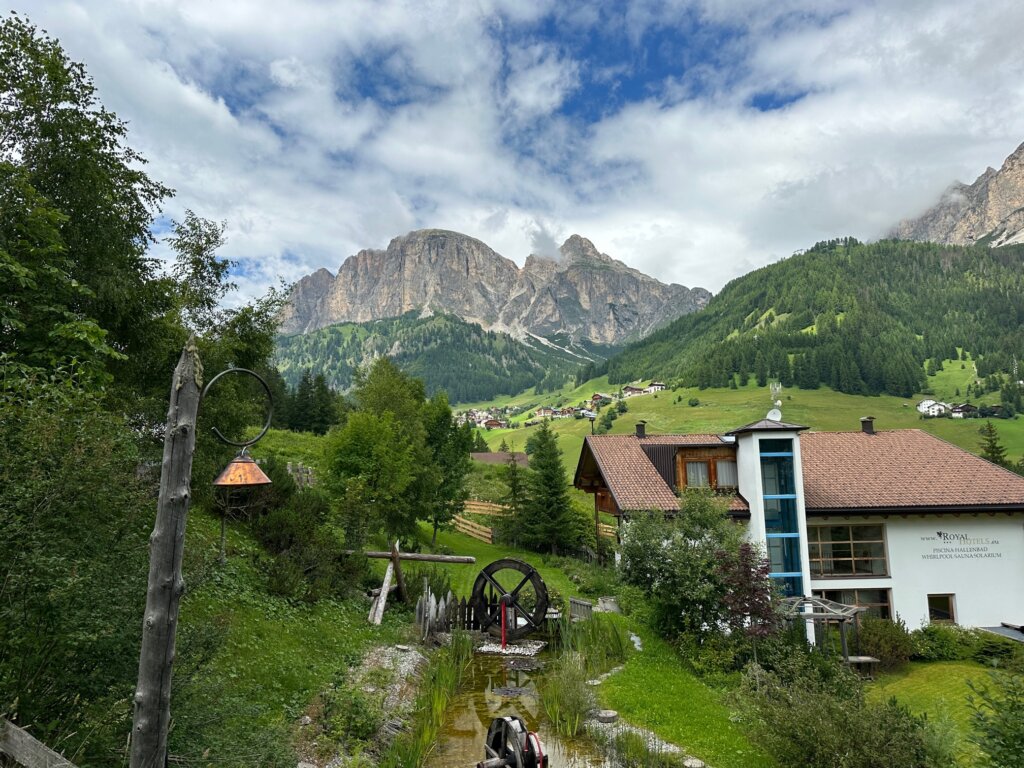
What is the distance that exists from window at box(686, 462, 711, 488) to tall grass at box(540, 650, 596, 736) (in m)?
12.0

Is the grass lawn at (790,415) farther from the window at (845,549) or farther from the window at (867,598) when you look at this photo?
the window at (867,598)

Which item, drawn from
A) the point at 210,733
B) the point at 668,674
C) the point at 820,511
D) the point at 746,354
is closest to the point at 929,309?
the point at 746,354

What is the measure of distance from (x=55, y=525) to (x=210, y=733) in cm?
283

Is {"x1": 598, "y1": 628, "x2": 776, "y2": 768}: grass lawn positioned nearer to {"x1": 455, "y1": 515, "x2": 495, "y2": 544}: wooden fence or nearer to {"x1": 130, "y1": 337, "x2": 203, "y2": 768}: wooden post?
{"x1": 130, "y1": 337, "x2": 203, "y2": 768}: wooden post

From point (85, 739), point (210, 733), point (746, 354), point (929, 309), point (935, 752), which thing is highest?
point (929, 309)

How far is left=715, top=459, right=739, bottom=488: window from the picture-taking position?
2392cm

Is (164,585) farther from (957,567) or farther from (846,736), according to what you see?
(957,567)

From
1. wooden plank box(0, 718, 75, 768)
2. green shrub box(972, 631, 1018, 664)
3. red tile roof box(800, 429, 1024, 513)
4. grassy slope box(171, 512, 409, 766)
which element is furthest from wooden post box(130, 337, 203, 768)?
green shrub box(972, 631, 1018, 664)

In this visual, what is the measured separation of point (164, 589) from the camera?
14.3 ft

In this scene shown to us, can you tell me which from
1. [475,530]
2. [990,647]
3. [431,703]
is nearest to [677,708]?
[431,703]

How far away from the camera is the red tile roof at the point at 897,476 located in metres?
22.4

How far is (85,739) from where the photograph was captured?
5301 mm

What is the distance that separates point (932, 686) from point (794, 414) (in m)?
98.9

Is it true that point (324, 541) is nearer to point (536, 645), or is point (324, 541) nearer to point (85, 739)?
point (536, 645)
